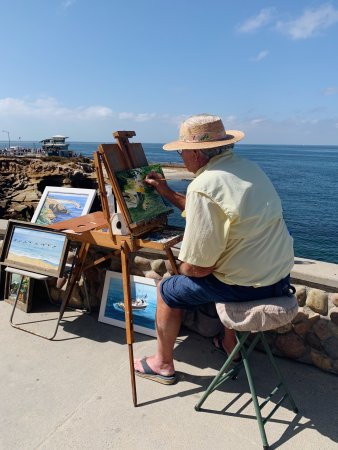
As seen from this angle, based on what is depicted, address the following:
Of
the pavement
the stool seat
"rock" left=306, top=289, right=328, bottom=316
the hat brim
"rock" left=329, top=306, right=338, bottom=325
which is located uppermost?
the hat brim

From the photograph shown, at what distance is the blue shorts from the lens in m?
2.31

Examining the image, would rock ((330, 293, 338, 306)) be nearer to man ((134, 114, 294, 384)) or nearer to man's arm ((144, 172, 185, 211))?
man ((134, 114, 294, 384))

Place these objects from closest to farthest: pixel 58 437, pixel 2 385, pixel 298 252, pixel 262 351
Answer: pixel 58 437
pixel 2 385
pixel 262 351
pixel 298 252

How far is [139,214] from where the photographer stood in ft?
9.05

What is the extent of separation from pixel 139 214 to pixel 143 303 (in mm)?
1014

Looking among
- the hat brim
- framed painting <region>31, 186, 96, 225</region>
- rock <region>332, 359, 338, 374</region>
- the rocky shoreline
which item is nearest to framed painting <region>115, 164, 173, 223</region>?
the rocky shoreline

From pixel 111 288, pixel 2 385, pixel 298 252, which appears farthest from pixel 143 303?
pixel 298 252

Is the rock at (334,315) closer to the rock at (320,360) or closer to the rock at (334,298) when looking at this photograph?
the rock at (334,298)

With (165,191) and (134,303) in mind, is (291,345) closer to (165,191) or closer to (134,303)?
(134,303)

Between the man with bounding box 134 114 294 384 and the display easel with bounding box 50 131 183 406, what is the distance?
0.99ft

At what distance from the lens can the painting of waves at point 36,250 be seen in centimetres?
324

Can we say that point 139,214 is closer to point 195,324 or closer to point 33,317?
point 195,324

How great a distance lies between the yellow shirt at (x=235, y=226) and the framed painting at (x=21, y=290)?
2151mm

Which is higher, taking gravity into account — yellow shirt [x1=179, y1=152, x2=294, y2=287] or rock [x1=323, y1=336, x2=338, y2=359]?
yellow shirt [x1=179, y1=152, x2=294, y2=287]
